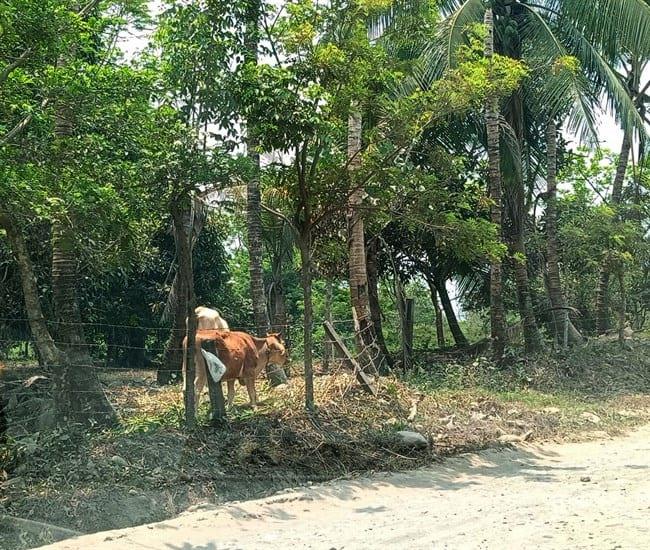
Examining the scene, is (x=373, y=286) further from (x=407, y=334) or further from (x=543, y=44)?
(x=543, y=44)

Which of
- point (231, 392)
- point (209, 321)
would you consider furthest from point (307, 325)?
point (209, 321)

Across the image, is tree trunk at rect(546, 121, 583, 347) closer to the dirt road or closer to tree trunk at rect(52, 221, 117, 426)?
the dirt road

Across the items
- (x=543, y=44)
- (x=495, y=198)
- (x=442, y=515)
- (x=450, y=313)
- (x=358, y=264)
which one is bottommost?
(x=442, y=515)

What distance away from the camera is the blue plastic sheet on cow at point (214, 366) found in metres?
8.95

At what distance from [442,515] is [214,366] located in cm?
324

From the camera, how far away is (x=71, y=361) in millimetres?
8531

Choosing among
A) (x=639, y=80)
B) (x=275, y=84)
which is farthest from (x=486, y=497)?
(x=639, y=80)

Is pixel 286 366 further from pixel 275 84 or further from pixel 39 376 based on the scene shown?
pixel 275 84

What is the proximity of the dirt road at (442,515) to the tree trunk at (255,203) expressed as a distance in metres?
3.08

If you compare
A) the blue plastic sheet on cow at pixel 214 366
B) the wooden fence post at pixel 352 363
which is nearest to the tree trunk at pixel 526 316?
the wooden fence post at pixel 352 363

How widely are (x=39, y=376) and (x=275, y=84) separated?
5.04 meters

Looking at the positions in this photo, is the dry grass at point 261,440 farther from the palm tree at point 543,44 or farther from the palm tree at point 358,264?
the palm tree at point 543,44

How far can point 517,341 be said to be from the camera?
19.0 metres

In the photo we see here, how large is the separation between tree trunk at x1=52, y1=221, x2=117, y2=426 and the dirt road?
210cm
